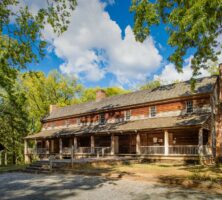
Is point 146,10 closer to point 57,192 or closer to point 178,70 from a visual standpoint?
point 178,70

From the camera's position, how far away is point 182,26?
47.3ft

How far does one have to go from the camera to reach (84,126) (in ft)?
108

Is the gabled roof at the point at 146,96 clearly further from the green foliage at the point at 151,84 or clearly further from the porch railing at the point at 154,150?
the green foliage at the point at 151,84

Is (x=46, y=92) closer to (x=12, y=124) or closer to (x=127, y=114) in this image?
(x=12, y=124)

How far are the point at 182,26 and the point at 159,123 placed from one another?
11.2m

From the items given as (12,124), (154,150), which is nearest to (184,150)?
(154,150)

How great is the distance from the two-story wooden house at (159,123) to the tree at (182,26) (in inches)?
212

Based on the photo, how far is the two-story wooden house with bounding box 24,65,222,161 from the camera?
22000 millimetres

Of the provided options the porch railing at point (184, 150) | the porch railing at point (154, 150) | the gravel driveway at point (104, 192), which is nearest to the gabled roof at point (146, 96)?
the porch railing at point (184, 150)

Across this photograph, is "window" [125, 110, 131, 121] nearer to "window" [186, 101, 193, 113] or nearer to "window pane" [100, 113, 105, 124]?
"window pane" [100, 113, 105, 124]

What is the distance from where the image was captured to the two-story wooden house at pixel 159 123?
866 inches

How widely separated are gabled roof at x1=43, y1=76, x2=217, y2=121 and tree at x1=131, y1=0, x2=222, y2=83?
5655 millimetres

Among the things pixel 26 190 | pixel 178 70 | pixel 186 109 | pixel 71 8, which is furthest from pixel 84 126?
pixel 71 8

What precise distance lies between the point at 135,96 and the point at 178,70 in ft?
37.1
